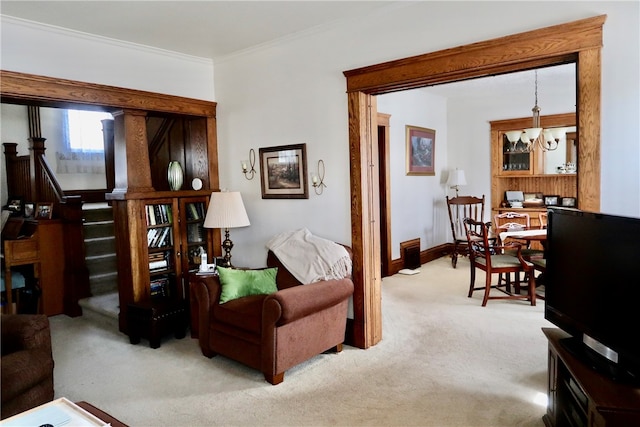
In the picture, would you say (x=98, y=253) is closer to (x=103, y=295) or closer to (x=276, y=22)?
(x=103, y=295)

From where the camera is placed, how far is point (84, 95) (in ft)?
11.8

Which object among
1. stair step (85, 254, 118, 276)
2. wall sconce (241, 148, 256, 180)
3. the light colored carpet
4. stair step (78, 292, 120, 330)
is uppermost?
wall sconce (241, 148, 256, 180)

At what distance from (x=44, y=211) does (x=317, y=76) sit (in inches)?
135

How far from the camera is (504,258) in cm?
480

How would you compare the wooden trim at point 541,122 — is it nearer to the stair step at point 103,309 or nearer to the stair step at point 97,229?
the stair step at point 97,229

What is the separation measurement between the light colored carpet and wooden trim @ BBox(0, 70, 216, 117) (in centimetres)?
212

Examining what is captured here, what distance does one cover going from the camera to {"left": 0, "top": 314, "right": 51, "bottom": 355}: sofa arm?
8.18 ft

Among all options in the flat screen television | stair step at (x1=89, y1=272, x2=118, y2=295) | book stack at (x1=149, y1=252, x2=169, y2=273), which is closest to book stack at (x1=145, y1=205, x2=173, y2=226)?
book stack at (x1=149, y1=252, x2=169, y2=273)

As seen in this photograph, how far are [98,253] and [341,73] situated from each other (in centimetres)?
369

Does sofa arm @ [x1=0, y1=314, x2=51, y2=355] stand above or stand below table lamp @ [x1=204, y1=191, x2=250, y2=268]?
below

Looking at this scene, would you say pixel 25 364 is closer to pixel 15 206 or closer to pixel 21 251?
pixel 21 251

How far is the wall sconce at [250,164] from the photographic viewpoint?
167 inches

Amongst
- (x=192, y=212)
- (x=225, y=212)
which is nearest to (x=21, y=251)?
(x=192, y=212)

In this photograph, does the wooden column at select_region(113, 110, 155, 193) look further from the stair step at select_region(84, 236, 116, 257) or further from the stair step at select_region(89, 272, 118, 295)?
the stair step at select_region(89, 272, 118, 295)
